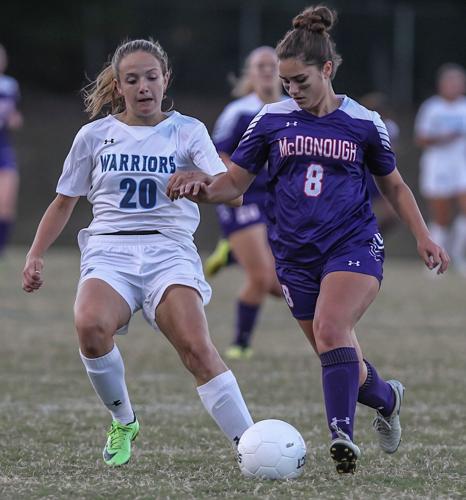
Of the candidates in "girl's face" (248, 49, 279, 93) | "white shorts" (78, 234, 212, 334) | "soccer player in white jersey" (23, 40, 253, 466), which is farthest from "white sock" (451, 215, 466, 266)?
"white shorts" (78, 234, 212, 334)

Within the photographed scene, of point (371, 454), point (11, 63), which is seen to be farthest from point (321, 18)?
point (11, 63)

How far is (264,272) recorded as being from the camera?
27.6 feet

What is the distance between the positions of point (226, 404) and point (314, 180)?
2.97 feet

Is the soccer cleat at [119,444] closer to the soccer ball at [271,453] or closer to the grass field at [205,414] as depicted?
the grass field at [205,414]

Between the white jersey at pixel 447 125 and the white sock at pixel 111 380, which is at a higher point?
the white jersey at pixel 447 125

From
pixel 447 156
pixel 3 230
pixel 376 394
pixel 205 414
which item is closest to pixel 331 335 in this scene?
pixel 376 394

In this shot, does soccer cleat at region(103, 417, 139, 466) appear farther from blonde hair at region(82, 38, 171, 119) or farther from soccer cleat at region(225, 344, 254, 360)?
soccer cleat at region(225, 344, 254, 360)

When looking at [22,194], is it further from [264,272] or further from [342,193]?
[342,193]

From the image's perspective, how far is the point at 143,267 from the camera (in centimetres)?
479

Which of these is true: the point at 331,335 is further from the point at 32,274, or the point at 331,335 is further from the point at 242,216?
the point at 242,216

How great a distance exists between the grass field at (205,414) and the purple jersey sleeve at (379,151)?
1.14m

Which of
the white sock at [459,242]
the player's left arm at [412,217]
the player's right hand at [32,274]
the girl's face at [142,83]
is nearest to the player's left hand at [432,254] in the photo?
the player's left arm at [412,217]

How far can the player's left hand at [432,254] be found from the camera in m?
4.76

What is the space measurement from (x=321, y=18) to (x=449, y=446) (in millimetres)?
1829
